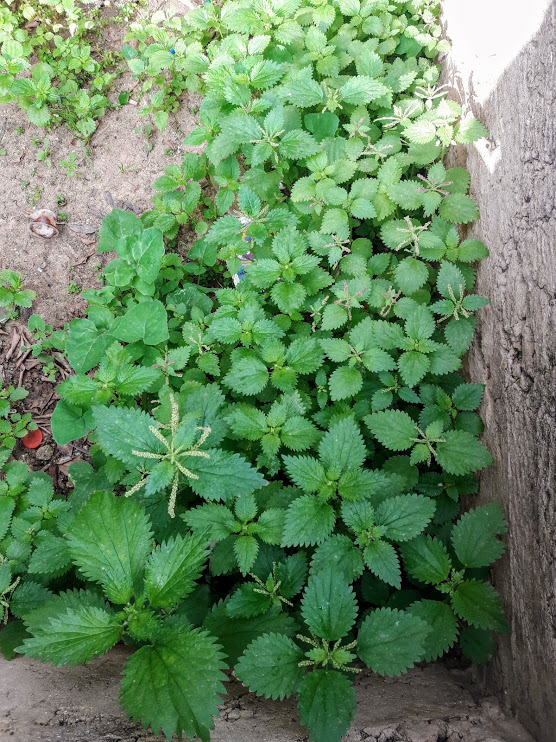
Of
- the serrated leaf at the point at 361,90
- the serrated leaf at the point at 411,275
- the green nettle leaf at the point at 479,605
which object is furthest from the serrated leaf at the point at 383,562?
the serrated leaf at the point at 361,90

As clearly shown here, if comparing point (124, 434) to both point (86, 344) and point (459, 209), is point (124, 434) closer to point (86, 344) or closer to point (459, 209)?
point (86, 344)

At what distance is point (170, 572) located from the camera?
63.0 inches

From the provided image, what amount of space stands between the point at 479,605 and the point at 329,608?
570mm

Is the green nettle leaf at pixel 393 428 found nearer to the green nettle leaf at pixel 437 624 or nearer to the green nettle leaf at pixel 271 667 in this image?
the green nettle leaf at pixel 437 624

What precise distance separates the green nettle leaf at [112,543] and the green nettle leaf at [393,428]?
3.36ft

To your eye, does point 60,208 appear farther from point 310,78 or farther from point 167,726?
point 167,726

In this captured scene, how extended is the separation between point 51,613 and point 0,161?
3095 millimetres

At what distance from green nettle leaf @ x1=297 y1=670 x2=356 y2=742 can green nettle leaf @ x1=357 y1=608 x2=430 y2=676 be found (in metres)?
0.13

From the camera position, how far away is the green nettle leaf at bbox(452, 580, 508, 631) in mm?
1697

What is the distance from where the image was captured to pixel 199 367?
249 cm

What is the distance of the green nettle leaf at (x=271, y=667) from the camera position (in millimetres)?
1518

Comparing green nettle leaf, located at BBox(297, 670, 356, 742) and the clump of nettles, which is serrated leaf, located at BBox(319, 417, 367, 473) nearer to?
the clump of nettles

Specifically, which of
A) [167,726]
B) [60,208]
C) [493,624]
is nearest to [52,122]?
[60,208]

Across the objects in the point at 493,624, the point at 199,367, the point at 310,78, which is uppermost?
the point at 310,78
